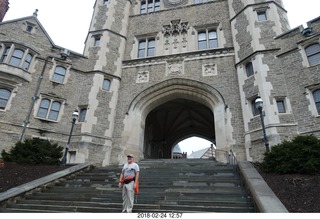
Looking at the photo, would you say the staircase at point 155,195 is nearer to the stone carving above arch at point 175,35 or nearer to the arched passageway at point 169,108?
the arched passageway at point 169,108

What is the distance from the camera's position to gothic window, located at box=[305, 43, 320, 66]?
11.3 meters

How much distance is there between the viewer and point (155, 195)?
616 centimetres

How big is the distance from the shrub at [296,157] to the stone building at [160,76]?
8.99 feet

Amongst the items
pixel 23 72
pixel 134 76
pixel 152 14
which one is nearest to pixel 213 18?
pixel 152 14

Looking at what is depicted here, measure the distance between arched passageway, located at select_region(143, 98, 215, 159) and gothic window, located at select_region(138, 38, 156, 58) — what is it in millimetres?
5129

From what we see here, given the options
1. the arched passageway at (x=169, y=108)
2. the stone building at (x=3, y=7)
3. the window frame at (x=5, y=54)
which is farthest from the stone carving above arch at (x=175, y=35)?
the stone building at (x=3, y=7)

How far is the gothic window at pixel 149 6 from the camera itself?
19781mm

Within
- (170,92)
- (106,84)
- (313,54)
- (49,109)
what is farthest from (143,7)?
(313,54)

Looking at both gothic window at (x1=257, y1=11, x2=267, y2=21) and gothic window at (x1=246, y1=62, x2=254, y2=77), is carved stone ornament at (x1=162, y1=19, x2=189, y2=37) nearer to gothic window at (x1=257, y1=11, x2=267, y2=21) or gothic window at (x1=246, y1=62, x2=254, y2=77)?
gothic window at (x1=257, y1=11, x2=267, y2=21)

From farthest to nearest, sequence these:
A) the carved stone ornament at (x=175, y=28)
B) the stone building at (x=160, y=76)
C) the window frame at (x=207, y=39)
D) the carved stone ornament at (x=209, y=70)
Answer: the carved stone ornament at (x=175, y=28) → the window frame at (x=207, y=39) → the carved stone ornament at (x=209, y=70) → the stone building at (x=160, y=76)

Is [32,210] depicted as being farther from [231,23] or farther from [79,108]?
[231,23]

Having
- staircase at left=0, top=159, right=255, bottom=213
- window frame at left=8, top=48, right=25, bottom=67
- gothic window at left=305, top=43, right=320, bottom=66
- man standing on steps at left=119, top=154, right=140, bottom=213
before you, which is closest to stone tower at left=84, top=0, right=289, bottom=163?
gothic window at left=305, top=43, right=320, bottom=66

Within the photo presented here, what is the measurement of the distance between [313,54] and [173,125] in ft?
51.5

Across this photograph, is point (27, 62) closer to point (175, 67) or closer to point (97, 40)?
point (97, 40)
